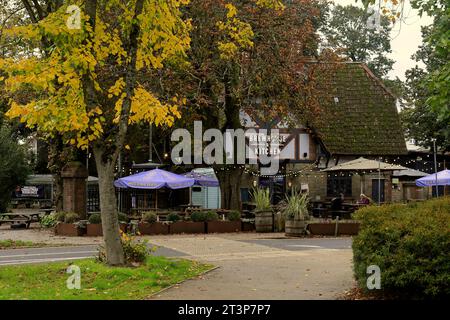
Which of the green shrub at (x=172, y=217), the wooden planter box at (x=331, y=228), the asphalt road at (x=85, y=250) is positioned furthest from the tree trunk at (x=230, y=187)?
the asphalt road at (x=85, y=250)

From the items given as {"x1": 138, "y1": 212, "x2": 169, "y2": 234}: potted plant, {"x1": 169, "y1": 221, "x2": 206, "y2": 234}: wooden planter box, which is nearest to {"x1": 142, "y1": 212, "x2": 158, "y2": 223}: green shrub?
{"x1": 138, "y1": 212, "x2": 169, "y2": 234}: potted plant

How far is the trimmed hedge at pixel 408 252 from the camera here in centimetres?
838

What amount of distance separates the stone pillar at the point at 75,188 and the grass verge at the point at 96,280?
12.1 metres

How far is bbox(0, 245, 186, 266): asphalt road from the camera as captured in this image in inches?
595

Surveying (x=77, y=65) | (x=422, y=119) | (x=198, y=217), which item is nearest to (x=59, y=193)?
(x=198, y=217)

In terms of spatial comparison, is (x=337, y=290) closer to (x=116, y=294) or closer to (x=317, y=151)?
(x=116, y=294)

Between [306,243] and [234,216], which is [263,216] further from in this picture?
[306,243]

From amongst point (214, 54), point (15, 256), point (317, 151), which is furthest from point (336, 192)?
point (15, 256)

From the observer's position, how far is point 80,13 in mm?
11047

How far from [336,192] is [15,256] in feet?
79.4

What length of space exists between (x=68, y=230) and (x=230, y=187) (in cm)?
753

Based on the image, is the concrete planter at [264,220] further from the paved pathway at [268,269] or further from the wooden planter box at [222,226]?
the paved pathway at [268,269]

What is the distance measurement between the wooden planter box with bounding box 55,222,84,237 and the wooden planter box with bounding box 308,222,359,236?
317 inches
